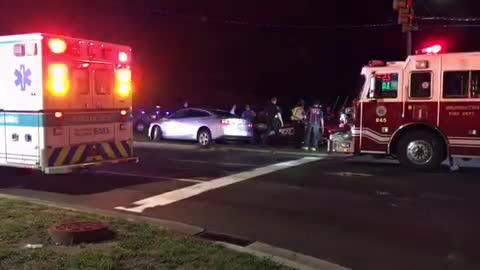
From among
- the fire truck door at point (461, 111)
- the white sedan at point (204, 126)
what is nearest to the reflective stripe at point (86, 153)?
the fire truck door at point (461, 111)

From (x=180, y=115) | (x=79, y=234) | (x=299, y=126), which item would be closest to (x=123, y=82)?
(x=79, y=234)

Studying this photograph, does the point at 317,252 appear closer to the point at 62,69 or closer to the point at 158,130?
the point at 62,69

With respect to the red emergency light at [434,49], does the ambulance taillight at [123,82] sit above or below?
below

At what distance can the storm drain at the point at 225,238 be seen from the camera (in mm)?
7805

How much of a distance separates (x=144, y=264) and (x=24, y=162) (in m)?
6.13

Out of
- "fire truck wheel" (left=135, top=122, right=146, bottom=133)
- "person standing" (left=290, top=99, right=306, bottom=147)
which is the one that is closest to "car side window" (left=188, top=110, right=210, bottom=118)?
"person standing" (left=290, top=99, right=306, bottom=147)

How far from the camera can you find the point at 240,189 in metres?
11.9

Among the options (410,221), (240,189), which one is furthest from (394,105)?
(410,221)

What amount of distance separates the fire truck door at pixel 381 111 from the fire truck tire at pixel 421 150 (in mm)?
411

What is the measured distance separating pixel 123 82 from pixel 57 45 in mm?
1853

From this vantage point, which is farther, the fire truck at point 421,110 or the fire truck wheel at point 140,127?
the fire truck wheel at point 140,127

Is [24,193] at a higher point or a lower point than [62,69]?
lower

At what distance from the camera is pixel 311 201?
1072cm

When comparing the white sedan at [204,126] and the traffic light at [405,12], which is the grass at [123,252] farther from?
the white sedan at [204,126]
